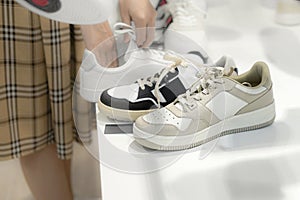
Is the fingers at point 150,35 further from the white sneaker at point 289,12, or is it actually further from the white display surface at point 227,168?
the white sneaker at point 289,12

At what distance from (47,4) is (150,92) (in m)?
0.31

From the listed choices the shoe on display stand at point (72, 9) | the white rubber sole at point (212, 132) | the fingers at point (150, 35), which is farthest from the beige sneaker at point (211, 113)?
the shoe on display stand at point (72, 9)

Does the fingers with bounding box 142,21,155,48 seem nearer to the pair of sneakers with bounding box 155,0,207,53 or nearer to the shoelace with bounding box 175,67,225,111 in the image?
the pair of sneakers with bounding box 155,0,207,53

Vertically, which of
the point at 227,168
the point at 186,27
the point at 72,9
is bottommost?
the point at 227,168

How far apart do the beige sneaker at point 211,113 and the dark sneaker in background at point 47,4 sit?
264 mm

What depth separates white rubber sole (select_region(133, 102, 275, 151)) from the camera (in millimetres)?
753

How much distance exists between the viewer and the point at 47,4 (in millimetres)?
519

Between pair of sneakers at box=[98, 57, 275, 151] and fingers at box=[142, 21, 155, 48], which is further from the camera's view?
fingers at box=[142, 21, 155, 48]

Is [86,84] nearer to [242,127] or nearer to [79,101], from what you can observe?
[79,101]

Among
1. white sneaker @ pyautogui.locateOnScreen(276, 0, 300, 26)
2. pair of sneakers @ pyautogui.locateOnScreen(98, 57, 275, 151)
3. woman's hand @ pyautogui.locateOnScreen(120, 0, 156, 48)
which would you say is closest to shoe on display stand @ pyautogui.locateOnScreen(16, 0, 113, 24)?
pair of sneakers @ pyautogui.locateOnScreen(98, 57, 275, 151)

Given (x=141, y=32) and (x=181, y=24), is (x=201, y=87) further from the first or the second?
(x=181, y=24)

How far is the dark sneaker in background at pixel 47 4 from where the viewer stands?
517 millimetres

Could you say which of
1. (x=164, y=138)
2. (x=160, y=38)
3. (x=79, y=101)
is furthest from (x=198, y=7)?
(x=164, y=138)

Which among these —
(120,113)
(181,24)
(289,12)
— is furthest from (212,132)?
(289,12)
